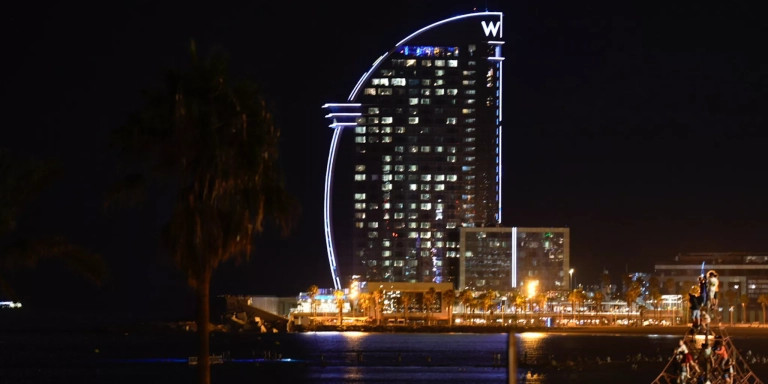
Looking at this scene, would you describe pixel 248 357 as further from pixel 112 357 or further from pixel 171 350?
pixel 171 350

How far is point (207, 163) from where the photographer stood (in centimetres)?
2875

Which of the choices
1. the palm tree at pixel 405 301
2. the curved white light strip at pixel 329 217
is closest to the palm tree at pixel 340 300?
the curved white light strip at pixel 329 217

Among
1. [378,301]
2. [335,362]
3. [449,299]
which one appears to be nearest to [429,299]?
[449,299]

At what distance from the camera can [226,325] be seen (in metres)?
192

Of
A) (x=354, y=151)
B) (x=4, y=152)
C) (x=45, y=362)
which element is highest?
(x=354, y=151)

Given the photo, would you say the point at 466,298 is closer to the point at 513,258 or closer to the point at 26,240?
the point at 513,258

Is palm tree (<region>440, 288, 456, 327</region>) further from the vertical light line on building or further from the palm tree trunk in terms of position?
the palm tree trunk

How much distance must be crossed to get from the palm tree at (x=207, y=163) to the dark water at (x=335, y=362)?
144 feet

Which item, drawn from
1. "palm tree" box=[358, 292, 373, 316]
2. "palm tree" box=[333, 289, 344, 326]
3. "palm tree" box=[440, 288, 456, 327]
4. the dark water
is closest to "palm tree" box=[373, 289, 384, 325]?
"palm tree" box=[358, 292, 373, 316]

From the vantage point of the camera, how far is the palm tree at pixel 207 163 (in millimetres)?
28516

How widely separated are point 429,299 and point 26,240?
163 meters

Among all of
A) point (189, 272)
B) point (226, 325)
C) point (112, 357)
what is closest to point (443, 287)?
point (226, 325)

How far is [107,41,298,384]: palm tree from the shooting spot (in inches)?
1123

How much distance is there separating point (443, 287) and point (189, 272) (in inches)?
6599
